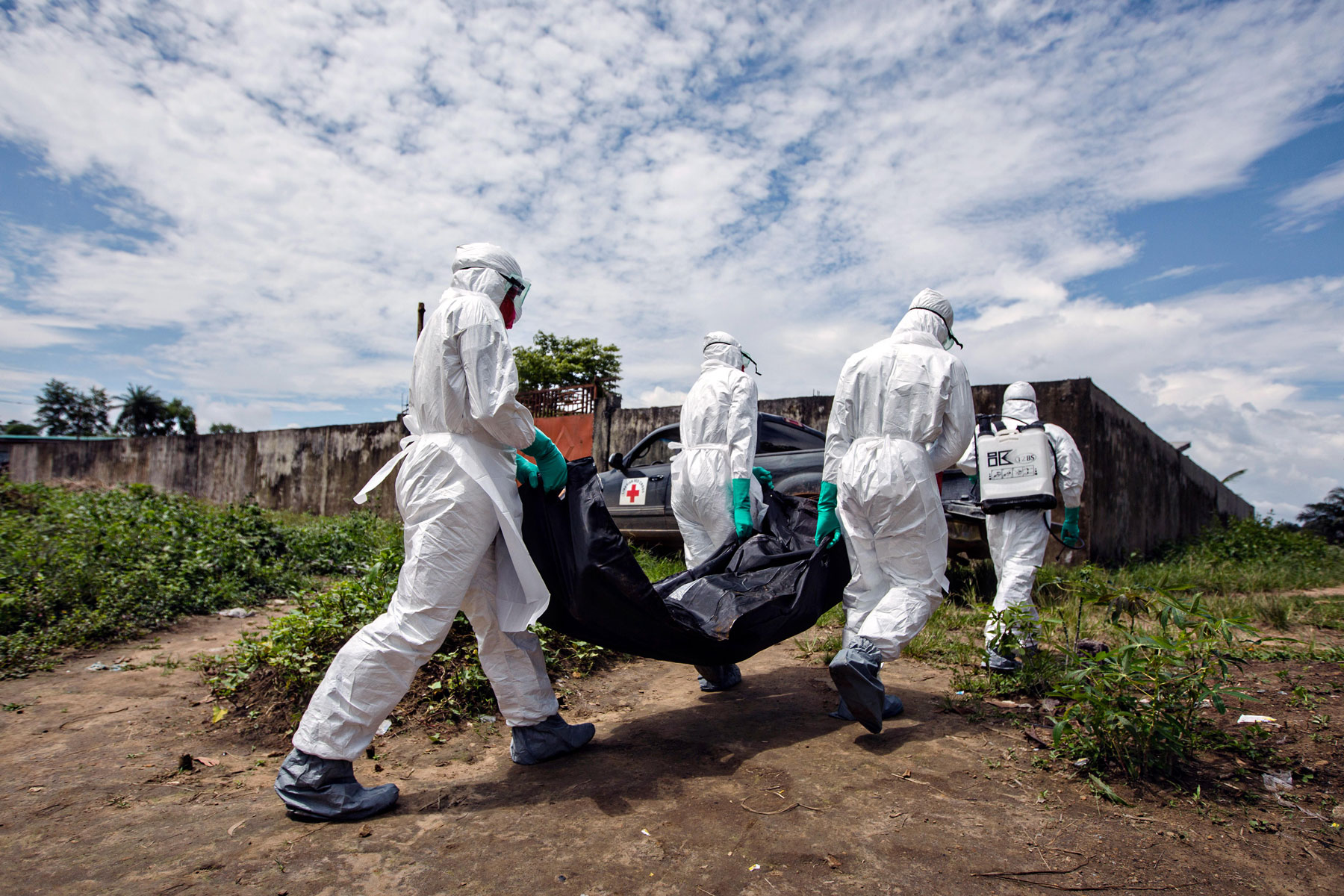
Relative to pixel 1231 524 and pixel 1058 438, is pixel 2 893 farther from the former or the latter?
pixel 1231 524

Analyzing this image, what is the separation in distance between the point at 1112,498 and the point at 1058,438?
352cm

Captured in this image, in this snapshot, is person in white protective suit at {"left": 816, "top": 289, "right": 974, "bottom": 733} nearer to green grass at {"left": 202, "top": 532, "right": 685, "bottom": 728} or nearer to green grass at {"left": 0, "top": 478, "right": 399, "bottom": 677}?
green grass at {"left": 202, "top": 532, "right": 685, "bottom": 728}

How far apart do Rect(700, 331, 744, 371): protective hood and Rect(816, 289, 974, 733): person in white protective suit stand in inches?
51.1

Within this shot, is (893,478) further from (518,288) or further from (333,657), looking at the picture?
(333,657)

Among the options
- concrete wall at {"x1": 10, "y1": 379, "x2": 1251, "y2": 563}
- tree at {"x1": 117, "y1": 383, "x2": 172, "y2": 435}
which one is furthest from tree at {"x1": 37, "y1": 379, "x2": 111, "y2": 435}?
concrete wall at {"x1": 10, "y1": 379, "x2": 1251, "y2": 563}

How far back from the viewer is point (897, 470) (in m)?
3.03

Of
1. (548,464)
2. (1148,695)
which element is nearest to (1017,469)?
(1148,695)

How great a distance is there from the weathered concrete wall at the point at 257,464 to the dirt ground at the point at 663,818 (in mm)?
Result: 7553

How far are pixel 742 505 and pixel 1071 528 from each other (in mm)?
1940

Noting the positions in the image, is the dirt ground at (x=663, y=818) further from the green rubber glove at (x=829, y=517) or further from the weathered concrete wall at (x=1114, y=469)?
the weathered concrete wall at (x=1114, y=469)

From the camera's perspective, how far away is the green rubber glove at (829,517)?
3.32 meters

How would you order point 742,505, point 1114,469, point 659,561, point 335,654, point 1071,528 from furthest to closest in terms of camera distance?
point 1114,469 → point 659,561 → point 1071,528 → point 742,505 → point 335,654

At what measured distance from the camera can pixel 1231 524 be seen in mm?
10945

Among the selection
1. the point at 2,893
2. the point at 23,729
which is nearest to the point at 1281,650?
the point at 2,893
